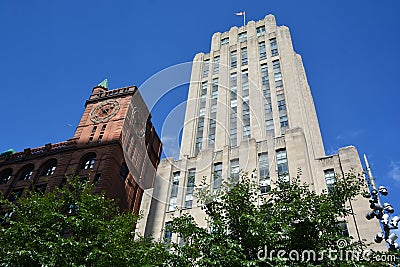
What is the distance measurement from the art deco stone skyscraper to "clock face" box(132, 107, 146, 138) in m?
10.5

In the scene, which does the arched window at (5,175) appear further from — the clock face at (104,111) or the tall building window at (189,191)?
the tall building window at (189,191)

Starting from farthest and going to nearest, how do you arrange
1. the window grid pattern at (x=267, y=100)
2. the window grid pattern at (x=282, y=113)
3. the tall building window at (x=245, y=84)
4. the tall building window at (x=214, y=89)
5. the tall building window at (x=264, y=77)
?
1. the tall building window at (x=214, y=89)
2. the tall building window at (x=245, y=84)
3. the tall building window at (x=264, y=77)
4. the window grid pattern at (x=267, y=100)
5. the window grid pattern at (x=282, y=113)

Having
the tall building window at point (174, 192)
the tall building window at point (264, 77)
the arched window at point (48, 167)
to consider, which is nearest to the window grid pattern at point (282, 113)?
the tall building window at point (264, 77)

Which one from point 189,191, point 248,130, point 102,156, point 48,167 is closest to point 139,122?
point 102,156

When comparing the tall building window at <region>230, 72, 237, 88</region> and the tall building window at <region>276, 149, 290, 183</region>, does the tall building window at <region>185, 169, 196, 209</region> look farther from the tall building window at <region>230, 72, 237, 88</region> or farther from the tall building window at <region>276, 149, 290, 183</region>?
the tall building window at <region>230, 72, 237, 88</region>

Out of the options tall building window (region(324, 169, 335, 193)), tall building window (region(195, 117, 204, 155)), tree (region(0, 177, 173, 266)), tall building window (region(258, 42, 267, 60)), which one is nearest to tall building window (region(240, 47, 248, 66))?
tall building window (region(258, 42, 267, 60))

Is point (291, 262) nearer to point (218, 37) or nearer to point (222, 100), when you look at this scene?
point (222, 100)

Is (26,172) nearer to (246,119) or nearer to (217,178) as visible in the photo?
(217,178)

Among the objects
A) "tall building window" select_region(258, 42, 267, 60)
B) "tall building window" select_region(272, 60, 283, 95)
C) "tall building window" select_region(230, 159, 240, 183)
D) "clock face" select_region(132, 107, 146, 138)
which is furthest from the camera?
"clock face" select_region(132, 107, 146, 138)

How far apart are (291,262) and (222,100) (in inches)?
1262

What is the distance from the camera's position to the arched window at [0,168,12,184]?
49.5 m

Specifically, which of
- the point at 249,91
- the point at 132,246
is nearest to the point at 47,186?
the point at 249,91

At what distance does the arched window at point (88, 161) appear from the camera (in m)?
45.2

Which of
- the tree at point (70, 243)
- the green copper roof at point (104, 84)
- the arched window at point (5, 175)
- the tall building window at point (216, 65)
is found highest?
the green copper roof at point (104, 84)
